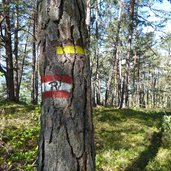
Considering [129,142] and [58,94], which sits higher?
[58,94]

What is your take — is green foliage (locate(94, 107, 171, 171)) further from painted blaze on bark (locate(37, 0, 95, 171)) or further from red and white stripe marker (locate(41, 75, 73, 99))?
red and white stripe marker (locate(41, 75, 73, 99))

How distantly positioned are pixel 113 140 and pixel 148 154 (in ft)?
3.96

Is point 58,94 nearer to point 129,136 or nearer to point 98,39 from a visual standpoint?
point 129,136

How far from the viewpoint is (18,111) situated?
1155 centimetres

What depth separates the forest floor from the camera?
6.50 metres

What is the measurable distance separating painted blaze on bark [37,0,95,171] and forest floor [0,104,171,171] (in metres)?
2.76

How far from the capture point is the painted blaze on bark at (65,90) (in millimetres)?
2682

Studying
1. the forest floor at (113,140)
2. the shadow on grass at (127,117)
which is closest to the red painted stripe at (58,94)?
the forest floor at (113,140)

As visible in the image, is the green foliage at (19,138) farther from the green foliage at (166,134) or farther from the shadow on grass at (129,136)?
the green foliage at (166,134)

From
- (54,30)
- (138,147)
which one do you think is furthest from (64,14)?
(138,147)

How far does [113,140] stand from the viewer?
884 centimetres

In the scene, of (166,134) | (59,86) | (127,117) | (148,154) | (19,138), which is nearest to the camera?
(59,86)

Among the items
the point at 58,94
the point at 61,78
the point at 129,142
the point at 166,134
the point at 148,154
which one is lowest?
the point at 148,154

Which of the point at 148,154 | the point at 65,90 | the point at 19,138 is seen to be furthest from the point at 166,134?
the point at 65,90
